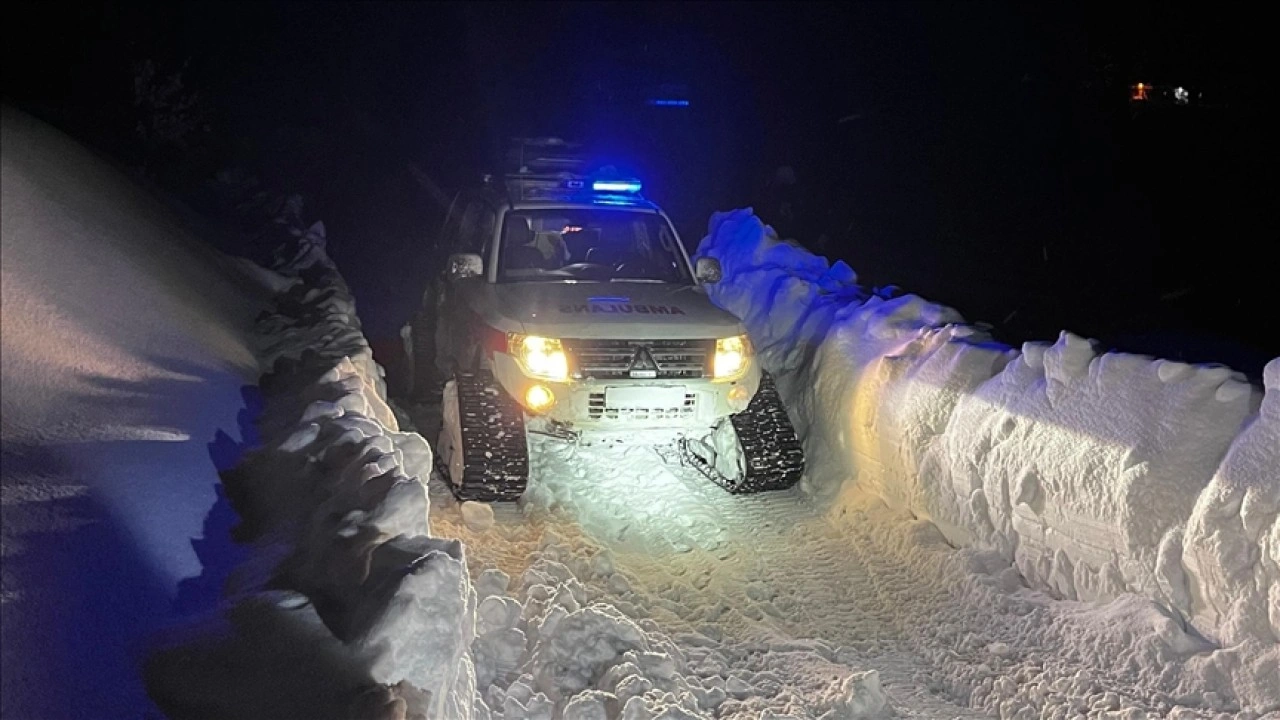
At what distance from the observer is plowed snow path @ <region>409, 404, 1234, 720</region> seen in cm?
464

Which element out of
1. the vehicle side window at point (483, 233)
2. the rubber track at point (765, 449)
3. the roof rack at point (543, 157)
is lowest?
the rubber track at point (765, 449)

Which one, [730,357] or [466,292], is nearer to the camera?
[730,357]

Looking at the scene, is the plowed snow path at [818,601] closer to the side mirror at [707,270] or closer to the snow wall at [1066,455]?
the snow wall at [1066,455]

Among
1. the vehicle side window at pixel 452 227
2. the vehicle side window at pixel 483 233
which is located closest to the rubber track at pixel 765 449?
the vehicle side window at pixel 483 233

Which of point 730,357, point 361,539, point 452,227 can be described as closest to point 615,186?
point 452,227

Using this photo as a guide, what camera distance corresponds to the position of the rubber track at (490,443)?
690cm

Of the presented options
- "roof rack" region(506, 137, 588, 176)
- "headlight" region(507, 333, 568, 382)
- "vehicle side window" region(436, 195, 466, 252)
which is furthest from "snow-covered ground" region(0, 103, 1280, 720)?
"roof rack" region(506, 137, 588, 176)

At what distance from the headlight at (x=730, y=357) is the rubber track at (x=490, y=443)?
4.66 feet

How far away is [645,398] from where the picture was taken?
23.4 ft

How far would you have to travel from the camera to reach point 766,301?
34.3ft

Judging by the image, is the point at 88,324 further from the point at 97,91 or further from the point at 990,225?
the point at 990,225

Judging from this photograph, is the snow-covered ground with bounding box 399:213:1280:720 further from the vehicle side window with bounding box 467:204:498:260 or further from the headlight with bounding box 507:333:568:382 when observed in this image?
the vehicle side window with bounding box 467:204:498:260

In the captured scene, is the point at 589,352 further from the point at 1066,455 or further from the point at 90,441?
the point at 90,441

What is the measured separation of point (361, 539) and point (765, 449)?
4093 millimetres
